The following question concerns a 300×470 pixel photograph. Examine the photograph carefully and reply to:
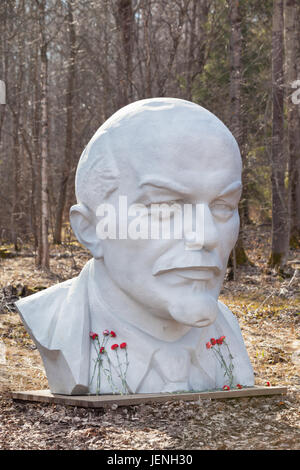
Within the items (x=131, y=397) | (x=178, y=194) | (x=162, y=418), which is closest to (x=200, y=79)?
(x=178, y=194)

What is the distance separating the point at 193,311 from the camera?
398cm

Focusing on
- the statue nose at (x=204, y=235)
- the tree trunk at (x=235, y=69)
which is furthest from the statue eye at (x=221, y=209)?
the tree trunk at (x=235, y=69)

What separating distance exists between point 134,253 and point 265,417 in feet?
4.51

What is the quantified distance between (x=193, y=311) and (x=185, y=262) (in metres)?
0.32

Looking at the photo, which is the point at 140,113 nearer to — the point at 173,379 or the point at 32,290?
the point at 173,379

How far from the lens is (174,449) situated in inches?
136

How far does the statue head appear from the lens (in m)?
3.95

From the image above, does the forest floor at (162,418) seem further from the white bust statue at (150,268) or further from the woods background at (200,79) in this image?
the woods background at (200,79)

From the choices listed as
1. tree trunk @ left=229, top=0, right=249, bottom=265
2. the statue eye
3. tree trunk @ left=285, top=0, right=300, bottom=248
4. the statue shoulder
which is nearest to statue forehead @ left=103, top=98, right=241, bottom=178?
the statue eye

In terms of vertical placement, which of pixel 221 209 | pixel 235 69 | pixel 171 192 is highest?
pixel 235 69

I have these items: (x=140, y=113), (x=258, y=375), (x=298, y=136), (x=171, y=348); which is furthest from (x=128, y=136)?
(x=298, y=136)

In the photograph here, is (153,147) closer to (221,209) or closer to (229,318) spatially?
(221,209)

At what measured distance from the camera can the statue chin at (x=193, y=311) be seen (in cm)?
398

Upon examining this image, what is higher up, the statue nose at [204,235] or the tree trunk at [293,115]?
the tree trunk at [293,115]
